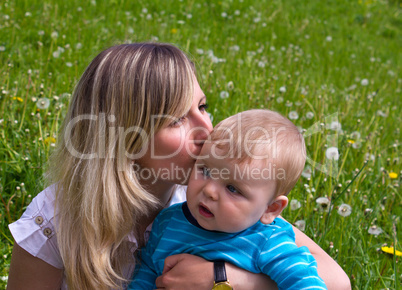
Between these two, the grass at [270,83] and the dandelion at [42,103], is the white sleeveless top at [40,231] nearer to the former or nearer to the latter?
the grass at [270,83]

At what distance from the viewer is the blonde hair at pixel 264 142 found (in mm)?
1454

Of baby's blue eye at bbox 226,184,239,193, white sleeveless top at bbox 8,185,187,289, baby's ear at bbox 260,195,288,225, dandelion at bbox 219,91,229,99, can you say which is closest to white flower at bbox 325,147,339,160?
dandelion at bbox 219,91,229,99

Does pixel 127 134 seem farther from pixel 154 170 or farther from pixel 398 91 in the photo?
pixel 398 91

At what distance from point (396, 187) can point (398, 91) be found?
88.4 inches

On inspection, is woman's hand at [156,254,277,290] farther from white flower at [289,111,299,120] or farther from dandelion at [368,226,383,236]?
white flower at [289,111,299,120]

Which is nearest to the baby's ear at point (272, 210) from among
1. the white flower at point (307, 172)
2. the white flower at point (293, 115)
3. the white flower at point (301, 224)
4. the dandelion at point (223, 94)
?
the white flower at point (301, 224)

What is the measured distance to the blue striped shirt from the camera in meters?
1.42

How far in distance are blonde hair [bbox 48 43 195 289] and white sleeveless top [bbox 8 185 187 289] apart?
0.14ft

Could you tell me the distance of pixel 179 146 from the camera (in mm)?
1646

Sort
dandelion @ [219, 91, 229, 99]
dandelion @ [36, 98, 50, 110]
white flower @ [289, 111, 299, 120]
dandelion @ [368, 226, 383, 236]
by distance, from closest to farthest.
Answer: dandelion @ [368, 226, 383, 236], dandelion @ [36, 98, 50, 110], white flower @ [289, 111, 299, 120], dandelion @ [219, 91, 229, 99]

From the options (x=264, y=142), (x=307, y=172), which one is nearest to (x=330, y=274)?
(x=264, y=142)

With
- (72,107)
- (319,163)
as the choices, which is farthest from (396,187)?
(72,107)

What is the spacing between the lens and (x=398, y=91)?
15.0 ft

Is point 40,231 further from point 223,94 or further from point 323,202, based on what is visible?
point 223,94
